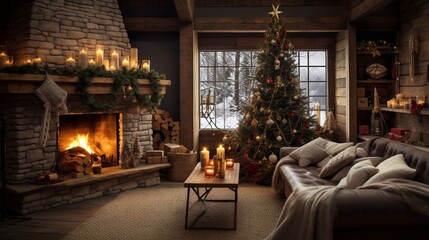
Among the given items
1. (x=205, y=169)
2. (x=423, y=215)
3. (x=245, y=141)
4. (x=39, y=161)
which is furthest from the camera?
(x=245, y=141)

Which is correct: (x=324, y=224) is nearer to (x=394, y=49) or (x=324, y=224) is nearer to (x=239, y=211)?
(x=239, y=211)

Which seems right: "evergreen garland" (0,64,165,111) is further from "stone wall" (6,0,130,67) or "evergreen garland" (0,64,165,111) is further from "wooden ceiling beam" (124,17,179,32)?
"wooden ceiling beam" (124,17,179,32)

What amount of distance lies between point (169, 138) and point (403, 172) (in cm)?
426

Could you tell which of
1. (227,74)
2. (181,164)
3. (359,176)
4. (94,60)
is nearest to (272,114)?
(181,164)

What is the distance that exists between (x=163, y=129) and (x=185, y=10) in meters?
1.82

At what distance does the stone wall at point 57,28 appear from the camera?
520 centimetres

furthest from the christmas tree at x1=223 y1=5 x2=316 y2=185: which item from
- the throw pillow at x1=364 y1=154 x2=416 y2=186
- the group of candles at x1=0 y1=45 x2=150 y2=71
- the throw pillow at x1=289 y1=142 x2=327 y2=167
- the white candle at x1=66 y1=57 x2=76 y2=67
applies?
the throw pillow at x1=364 y1=154 x2=416 y2=186

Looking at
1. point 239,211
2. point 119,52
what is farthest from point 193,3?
point 239,211

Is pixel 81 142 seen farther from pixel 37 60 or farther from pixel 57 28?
pixel 57 28

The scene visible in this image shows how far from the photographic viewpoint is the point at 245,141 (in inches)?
256

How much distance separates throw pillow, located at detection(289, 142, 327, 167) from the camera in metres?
5.13

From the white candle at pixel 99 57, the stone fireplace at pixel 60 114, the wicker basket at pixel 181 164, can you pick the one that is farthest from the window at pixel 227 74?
the white candle at pixel 99 57

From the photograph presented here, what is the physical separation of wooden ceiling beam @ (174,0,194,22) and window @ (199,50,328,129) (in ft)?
3.34

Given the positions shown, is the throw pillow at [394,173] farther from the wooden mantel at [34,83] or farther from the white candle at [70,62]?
the white candle at [70,62]
